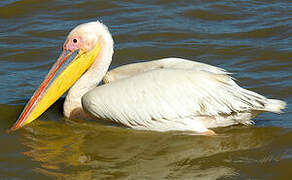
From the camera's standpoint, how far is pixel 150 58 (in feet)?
23.0

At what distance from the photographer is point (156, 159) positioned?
4590 millimetres

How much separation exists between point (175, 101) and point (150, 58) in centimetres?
229

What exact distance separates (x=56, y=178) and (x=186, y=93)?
132cm

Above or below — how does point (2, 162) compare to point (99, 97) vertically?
below

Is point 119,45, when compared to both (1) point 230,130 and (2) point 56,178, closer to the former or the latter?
(1) point 230,130

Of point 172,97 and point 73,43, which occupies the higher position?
point 73,43

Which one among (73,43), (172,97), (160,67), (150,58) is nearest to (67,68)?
(73,43)

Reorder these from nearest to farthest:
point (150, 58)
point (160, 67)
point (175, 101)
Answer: point (175, 101) < point (160, 67) < point (150, 58)

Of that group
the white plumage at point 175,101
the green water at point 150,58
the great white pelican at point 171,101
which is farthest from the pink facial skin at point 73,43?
the green water at point 150,58

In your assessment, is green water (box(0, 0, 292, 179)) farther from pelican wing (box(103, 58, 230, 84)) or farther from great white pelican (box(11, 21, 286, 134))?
pelican wing (box(103, 58, 230, 84))

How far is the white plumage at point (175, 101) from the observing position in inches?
187

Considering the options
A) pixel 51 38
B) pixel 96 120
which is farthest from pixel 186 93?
pixel 51 38

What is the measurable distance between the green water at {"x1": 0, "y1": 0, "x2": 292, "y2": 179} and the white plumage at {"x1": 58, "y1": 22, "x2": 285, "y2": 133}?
20cm

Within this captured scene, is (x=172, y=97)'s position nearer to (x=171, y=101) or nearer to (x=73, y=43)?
(x=171, y=101)
